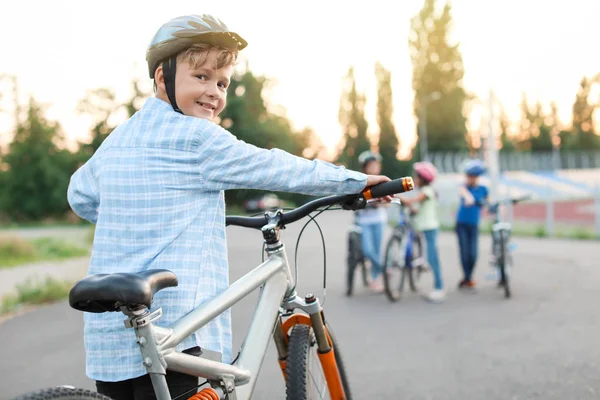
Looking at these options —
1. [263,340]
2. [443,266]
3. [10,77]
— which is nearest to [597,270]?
[443,266]

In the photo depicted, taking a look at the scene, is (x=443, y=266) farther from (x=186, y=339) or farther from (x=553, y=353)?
(x=186, y=339)

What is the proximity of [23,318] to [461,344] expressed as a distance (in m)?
5.01

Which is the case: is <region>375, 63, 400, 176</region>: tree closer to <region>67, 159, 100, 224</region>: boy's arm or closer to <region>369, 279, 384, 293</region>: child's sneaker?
<region>369, 279, 384, 293</region>: child's sneaker

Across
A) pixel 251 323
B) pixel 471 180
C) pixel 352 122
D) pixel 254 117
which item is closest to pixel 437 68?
pixel 352 122

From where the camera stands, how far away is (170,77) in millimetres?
2078

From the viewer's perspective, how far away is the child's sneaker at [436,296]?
24.7 feet

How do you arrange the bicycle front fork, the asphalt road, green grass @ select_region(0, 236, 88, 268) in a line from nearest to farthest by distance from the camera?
the bicycle front fork < the asphalt road < green grass @ select_region(0, 236, 88, 268)

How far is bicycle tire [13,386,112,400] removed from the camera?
1495 millimetres

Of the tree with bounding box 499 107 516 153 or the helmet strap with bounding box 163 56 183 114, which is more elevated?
the tree with bounding box 499 107 516 153

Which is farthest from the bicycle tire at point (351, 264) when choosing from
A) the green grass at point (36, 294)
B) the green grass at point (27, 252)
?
the green grass at point (27, 252)

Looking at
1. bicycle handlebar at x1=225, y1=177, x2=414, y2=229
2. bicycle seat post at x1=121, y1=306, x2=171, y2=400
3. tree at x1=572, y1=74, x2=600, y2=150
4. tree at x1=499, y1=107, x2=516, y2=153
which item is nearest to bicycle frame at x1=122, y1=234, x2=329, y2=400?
bicycle seat post at x1=121, y1=306, x2=171, y2=400

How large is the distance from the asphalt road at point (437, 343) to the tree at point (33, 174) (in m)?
35.4

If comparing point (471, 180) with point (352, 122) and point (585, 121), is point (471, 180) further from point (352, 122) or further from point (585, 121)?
point (585, 121)

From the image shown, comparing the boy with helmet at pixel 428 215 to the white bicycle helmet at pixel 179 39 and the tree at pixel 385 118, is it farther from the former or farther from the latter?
the tree at pixel 385 118
